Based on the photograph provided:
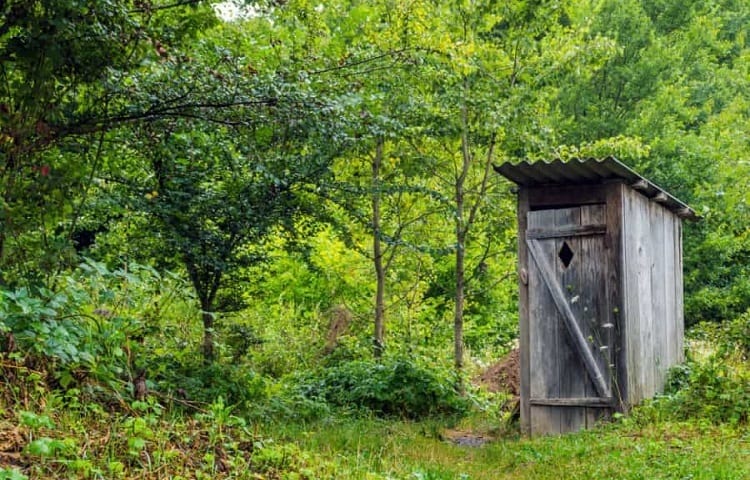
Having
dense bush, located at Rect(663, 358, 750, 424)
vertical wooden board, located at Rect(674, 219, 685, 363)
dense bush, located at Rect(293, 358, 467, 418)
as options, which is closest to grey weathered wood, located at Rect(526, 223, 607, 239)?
dense bush, located at Rect(663, 358, 750, 424)

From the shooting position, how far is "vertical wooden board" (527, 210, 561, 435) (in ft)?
25.6

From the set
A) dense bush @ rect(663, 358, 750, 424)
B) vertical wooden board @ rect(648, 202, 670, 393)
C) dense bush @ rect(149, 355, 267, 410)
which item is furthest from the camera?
vertical wooden board @ rect(648, 202, 670, 393)

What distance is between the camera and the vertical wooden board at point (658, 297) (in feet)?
27.8

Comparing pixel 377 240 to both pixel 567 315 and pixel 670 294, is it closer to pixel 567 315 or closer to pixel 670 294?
pixel 567 315

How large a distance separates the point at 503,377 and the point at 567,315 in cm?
460

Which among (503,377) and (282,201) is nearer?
(282,201)

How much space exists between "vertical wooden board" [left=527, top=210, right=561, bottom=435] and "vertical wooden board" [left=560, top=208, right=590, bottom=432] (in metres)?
0.05

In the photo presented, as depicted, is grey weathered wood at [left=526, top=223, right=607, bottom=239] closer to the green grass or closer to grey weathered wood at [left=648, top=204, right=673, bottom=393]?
grey weathered wood at [left=648, top=204, right=673, bottom=393]

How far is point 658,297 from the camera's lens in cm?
885

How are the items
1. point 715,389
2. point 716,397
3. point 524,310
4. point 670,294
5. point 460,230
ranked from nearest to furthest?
point 716,397, point 715,389, point 524,310, point 670,294, point 460,230

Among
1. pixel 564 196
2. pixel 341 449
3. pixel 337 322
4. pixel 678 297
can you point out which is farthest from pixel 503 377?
pixel 341 449

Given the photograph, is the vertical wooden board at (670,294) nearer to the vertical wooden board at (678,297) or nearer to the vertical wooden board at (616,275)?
the vertical wooden board at (678,297)

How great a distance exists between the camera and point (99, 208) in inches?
290

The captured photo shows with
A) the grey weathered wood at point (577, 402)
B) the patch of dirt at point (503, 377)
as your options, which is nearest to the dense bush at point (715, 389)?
the grey weathered wood at point (577, 402)
